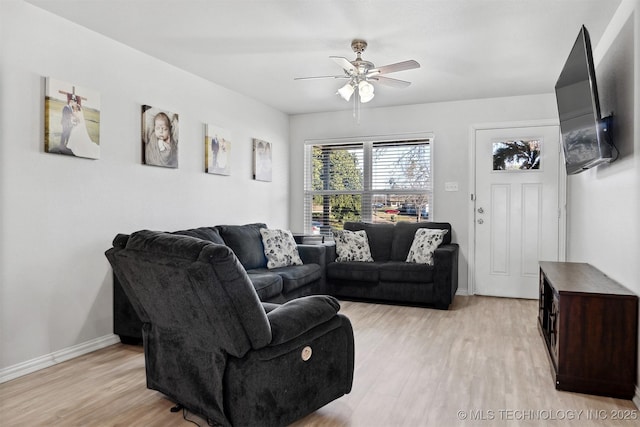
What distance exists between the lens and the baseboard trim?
2613mm

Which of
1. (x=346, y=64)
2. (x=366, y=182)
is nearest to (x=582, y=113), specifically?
(x=346, y=64)

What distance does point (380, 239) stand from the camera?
5188 millimetres

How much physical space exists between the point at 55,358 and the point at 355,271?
9.45 feet

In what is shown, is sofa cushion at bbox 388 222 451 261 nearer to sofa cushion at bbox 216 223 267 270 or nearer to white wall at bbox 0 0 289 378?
sofa cushion at bbox 216 223 267 270

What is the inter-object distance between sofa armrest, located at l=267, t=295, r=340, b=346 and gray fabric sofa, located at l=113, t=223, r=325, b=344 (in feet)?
4.70

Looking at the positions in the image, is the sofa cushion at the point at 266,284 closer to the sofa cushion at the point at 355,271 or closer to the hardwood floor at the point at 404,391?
the hardwood floor at the point at 404,391

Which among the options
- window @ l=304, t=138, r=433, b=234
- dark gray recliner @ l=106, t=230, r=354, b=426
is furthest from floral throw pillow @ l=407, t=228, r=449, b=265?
dark gray recliner @ l=106, t=230, r=354, b=426

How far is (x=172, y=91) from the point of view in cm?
393

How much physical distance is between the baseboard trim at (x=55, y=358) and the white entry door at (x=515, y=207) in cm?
403

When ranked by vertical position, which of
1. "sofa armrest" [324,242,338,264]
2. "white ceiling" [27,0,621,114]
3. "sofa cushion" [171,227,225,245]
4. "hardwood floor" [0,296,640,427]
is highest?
"white ceiling" [27,0,621,114]

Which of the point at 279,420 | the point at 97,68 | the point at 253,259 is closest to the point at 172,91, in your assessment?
the point at 97,68

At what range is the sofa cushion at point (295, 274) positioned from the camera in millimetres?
3891

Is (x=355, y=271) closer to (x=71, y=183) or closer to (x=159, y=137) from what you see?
(x=159, y=137)

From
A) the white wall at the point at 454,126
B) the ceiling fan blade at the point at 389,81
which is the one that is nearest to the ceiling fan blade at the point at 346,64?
the ceiling fan blade at the point at 389,81
